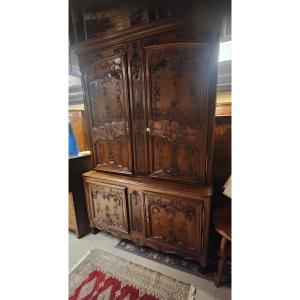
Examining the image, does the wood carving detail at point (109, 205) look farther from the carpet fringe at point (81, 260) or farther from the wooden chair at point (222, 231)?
the wooden chair at point (222, 231)

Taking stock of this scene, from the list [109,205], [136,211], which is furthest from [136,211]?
[109,205]

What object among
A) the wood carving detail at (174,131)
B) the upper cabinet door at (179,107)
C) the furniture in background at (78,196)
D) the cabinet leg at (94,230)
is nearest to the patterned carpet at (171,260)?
the cabinet leg at (94,230)

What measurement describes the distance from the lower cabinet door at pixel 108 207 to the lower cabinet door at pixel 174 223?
0.89 ft

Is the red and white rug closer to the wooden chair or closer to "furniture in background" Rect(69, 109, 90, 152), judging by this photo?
the wooden chair

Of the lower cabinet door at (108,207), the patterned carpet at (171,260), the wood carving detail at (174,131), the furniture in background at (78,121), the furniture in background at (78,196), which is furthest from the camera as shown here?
the furniture in background at (78,121)

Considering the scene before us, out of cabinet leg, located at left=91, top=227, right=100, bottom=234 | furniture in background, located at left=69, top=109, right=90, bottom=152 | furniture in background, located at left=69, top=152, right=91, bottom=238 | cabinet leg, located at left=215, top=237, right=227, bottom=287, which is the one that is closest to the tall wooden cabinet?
cabinet leg, located at left=215, top=237, right=227, bottom=287

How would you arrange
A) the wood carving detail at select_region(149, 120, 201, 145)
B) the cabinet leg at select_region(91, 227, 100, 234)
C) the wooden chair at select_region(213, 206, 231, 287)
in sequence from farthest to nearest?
1. the cabinet leg at select_region(91, 227, 100, 234)
2. the wood carving detail at select_region(149, 120, 201, 145)
3. the wooden chair at select_region(213, 206, 231, 287)

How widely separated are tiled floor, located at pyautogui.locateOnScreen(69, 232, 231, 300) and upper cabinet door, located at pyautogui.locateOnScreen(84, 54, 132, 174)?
83 centimetres

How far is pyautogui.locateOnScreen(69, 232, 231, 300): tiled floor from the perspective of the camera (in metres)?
1.29

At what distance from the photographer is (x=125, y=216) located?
1.66m

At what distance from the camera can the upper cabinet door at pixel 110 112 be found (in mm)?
1481
